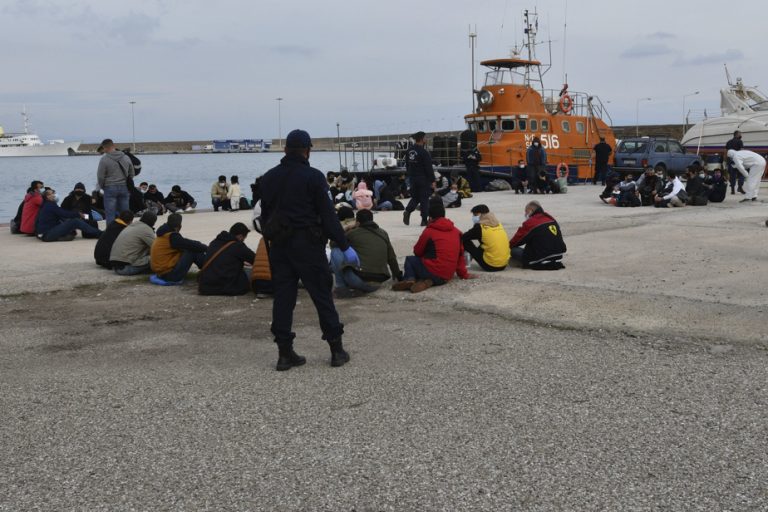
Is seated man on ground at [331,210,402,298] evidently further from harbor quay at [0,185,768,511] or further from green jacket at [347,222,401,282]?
harbor quay at [0,185,768,511]

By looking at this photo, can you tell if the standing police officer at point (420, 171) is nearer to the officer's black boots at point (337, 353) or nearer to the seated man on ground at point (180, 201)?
the officer's black boots at point (337, 353)

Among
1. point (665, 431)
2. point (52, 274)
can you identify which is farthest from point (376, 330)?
point (52, 274)

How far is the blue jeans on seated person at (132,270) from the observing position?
9.72m

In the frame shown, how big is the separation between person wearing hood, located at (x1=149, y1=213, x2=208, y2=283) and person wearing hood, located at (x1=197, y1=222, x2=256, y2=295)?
2.22 ft

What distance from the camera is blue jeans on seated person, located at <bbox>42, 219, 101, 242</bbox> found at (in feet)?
43.5

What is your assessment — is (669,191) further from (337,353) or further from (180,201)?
(337,353)

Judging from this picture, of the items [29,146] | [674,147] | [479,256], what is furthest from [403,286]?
[29,146]

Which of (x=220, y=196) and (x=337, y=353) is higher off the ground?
(x=220, y=196)

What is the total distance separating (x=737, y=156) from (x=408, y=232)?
9.40 m

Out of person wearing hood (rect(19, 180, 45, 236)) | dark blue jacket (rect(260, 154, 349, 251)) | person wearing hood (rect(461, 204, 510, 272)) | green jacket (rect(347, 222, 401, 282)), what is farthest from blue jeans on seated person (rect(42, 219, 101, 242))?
dark blue jacket (rect(260, 154, 349, 251))

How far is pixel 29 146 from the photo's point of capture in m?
142

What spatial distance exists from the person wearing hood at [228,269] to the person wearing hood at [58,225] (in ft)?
19.5

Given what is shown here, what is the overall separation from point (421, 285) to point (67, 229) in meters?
7.83

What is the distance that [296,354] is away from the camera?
5.60m
